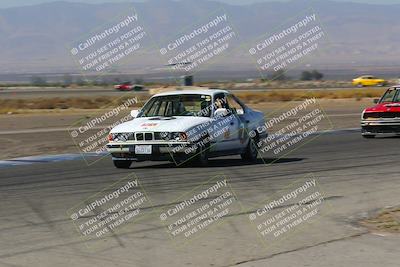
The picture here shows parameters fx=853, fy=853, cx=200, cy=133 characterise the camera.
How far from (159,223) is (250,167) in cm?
619

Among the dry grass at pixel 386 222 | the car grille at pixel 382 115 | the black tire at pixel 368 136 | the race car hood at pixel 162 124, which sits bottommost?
the black tire at pixel 368 136

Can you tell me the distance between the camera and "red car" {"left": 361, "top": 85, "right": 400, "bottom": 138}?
71.7ft

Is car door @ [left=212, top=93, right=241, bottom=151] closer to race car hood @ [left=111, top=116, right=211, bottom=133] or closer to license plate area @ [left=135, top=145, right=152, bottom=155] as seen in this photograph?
race car hood @ [left=111, top=116, right=211, bottom=133]

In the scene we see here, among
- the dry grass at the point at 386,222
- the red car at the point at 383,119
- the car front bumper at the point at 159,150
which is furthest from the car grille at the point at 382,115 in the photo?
the dry grass at the point at 386,222

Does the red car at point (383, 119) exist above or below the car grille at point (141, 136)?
below

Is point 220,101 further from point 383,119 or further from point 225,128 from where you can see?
point 383,119

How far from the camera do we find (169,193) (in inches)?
464

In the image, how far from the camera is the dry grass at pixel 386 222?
8.84 meters

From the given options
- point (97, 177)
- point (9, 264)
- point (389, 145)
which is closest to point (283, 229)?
point (9, 264)

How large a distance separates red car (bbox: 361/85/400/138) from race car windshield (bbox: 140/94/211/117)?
25.1 ft

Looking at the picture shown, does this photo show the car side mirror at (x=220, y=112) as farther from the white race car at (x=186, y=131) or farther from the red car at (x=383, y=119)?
the red car at (x=383, y=119)

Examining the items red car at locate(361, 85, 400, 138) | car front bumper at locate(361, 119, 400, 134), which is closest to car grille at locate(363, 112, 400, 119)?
red car at locate(361, 85, 400, 138)

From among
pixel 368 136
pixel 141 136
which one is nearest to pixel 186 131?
pixel 141 136

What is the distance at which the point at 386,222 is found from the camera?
9.21 metres
